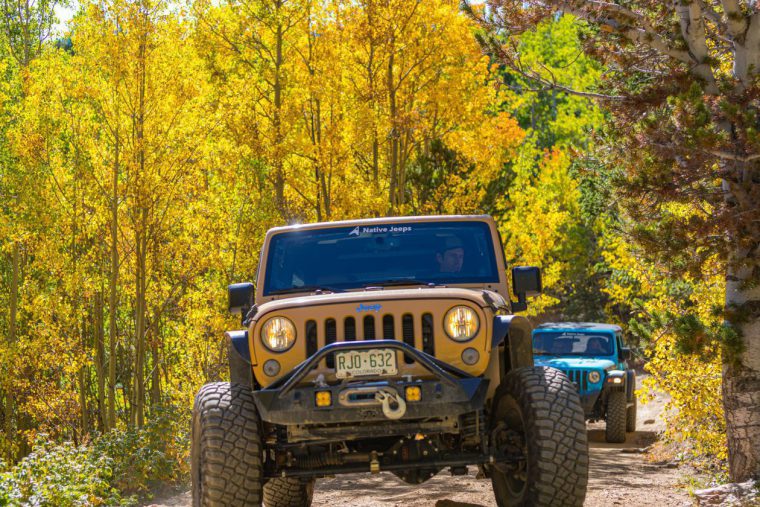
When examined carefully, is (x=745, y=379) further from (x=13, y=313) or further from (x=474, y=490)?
(x=13, y=313)

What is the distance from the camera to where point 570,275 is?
37.8m

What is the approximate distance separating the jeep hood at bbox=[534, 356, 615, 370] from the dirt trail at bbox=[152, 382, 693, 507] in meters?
2.62

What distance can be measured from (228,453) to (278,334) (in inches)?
30.7

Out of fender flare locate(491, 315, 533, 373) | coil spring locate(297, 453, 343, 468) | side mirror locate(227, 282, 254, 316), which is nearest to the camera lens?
coil spring locate(297, 453, 343, 468)

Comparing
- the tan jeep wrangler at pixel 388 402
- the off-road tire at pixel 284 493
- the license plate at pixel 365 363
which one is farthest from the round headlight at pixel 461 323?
the off-road tire at pixel 284 493

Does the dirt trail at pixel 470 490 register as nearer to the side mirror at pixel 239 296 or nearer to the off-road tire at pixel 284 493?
the off-road tire at pixel 284 493

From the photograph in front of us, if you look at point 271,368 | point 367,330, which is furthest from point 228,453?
point 367,330

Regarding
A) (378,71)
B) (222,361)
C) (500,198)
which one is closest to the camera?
(378,71)

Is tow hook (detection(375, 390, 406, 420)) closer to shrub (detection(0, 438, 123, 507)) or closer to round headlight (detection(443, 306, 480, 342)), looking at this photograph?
round headlight (detection(443, 306, 480, 342))

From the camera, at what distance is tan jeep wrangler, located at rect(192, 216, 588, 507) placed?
6.23 m

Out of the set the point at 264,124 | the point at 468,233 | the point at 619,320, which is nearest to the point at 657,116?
the point at 468,233

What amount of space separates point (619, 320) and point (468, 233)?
28.3 metres

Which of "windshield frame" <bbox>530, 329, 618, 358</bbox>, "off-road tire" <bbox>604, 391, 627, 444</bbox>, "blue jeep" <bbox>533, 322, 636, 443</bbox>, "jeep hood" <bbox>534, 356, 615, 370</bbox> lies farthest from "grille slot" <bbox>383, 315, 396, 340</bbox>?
"windshield frame" <bbox>530, 329, 618, 358</bbox>

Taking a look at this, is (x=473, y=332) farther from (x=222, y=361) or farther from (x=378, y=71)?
(x=222, y=361)
